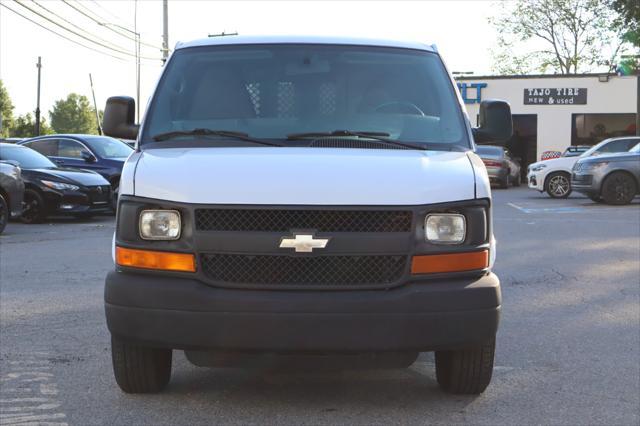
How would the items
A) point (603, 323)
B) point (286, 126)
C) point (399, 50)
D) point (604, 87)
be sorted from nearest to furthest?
point (286, 126) → point (399, 50) → point (603, 323) → point (604, 87)

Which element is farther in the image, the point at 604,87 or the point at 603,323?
the point at 604,87

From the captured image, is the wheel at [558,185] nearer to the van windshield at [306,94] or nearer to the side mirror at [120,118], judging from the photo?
the van windshield at [306,94]

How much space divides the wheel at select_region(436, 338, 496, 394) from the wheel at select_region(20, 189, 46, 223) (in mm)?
12445

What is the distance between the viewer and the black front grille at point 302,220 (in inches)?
159

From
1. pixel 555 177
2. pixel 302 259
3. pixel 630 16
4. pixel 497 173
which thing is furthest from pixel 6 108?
pixel 302 259

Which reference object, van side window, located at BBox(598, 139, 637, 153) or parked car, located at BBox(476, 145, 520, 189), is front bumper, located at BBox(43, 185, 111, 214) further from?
parked car, located at BBox(476, 145, 520, 189)

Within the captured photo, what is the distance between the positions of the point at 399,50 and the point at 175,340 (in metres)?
2.45

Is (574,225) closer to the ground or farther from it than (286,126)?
closer to the ground

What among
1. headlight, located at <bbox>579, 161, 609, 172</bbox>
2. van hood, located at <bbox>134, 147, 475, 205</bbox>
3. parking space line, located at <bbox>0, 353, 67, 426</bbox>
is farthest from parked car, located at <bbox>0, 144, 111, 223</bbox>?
van hood, located at <bbox>134, 147, 475, 205</bbox>

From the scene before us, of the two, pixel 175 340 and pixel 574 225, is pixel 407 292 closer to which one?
pixel 175 340

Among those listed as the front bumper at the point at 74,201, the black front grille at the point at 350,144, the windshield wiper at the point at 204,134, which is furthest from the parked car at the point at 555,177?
the windshield wiper at the point at 204,134

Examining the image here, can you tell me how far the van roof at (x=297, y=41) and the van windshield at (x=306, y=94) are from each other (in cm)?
5

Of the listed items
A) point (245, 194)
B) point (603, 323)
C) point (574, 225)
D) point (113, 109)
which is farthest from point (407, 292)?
point (574, 225)

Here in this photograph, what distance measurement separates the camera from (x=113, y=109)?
18.4ft
